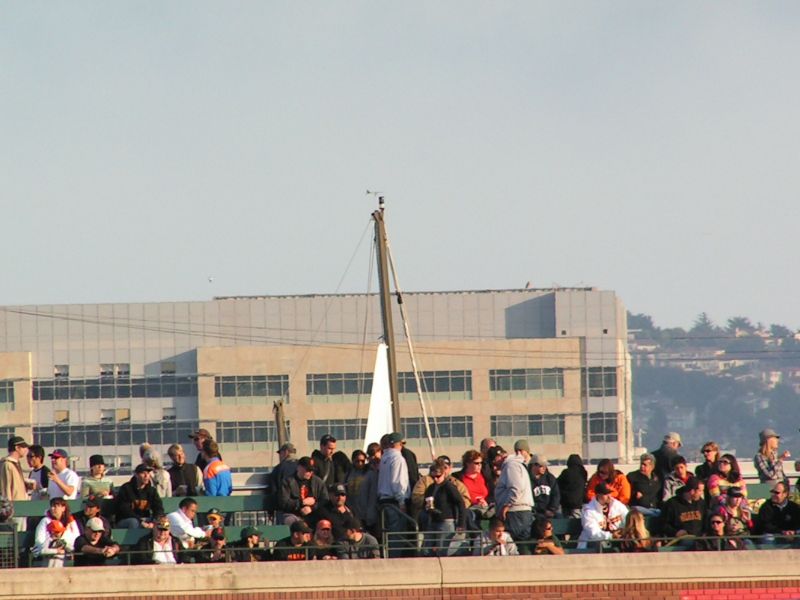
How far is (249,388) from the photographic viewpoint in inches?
5118

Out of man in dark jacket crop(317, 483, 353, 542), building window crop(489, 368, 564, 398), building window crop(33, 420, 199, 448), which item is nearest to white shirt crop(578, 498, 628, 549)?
man in dark jacket crop(317, 483, 353, 542)

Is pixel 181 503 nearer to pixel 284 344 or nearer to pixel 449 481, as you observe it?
pixel 449 481

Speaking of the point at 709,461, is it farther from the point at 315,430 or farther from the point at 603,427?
the point at 603,427

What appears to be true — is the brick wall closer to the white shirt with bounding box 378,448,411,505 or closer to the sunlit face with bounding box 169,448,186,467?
the white shirt with bounding box 378,448,411,505

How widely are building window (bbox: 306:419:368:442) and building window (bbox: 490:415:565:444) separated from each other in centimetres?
980

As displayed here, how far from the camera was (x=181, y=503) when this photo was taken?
19922 millimetres

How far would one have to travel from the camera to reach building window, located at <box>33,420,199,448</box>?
133750 mm

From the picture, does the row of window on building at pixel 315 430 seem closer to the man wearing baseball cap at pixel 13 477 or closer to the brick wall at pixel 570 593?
the man wearing baseball cap at pixel 13 477

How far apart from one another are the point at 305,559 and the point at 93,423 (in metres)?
117

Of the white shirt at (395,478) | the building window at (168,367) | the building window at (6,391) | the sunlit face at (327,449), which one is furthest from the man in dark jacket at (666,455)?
the building window at (168,367)

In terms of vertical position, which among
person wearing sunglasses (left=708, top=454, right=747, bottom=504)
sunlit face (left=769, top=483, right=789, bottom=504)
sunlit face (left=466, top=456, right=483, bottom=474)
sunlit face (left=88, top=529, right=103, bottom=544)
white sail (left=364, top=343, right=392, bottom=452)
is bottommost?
sunlit face (left=88, top=529, right=103, bottom=544)

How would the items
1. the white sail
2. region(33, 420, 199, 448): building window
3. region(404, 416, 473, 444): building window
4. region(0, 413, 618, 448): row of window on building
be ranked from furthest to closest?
region(33, 420, 199, 448): building window → region(404, 416, 473, 444): building window → region(0, 413, 618, 448): row of window on building → the white sail

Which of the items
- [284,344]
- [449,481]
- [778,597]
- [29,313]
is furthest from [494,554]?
[29,313]

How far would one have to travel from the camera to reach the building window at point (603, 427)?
429 ft
